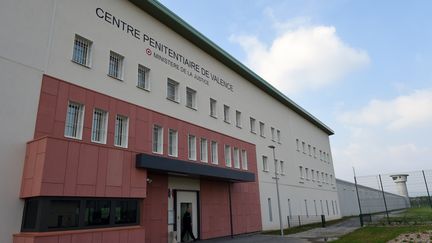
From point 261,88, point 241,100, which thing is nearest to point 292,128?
point 261,88

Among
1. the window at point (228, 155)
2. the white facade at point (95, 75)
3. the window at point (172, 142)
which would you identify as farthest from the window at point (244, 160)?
the window at point (172, 142)

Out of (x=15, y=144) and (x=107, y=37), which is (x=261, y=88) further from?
(x=15, y=144)

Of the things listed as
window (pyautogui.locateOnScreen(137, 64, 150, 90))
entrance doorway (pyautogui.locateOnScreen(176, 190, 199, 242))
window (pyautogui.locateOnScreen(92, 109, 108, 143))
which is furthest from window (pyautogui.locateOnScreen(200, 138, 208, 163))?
window (pyautogui.locateOnScreen(92, 109, 108, 143))

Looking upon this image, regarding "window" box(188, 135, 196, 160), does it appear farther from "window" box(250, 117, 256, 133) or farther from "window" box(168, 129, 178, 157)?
"window" box(250, 117, 256, 133)

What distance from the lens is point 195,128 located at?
67.3ft

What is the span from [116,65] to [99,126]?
356 cm

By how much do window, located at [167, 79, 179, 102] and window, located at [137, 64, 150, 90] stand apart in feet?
6.02

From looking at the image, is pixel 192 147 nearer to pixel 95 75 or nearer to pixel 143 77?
pixel 143 77

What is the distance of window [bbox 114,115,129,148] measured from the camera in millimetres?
15484

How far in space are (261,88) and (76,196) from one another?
22815 millimetres

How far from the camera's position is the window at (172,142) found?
1848 cm

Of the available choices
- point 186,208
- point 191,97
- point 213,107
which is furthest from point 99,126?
point 213,107

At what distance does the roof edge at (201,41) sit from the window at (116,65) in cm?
353

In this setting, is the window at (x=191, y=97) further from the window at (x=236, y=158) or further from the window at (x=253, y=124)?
the window at (x=253, y=124)
